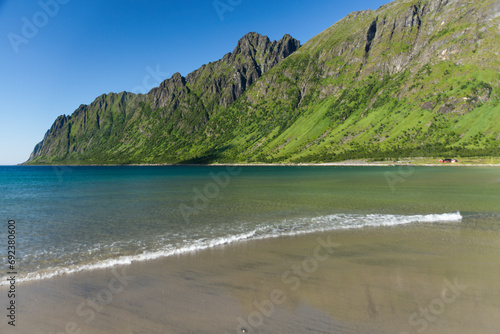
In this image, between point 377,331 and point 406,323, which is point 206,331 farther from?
point 406,323

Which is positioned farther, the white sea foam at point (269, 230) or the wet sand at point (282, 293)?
the white sea foam at point (269, 230)

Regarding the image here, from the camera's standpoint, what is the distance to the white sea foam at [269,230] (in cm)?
1295

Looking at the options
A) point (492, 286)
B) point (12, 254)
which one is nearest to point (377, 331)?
point (492, 286)

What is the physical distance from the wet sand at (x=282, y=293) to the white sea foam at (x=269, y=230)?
3.08 feet

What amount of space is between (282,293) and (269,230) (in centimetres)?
996

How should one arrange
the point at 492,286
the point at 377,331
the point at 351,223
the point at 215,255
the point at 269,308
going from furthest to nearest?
1. the point at 351,223
2. the point at 215,255
3. the point at 492,286
4. the point at 269,308
5. the point at 377,331

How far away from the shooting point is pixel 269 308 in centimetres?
894

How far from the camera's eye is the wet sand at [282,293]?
8016 millimetres

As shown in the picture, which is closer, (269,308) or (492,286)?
(269,308)

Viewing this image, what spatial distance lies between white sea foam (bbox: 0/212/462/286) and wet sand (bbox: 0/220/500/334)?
94 cm

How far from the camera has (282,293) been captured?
9930mm

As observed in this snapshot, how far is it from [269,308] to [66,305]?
22.1 feet

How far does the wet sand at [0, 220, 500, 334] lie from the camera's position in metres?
8.02

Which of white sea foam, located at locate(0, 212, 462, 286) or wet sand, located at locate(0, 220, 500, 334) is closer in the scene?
wet sand, located at locate(0, 220, 500, 334)
